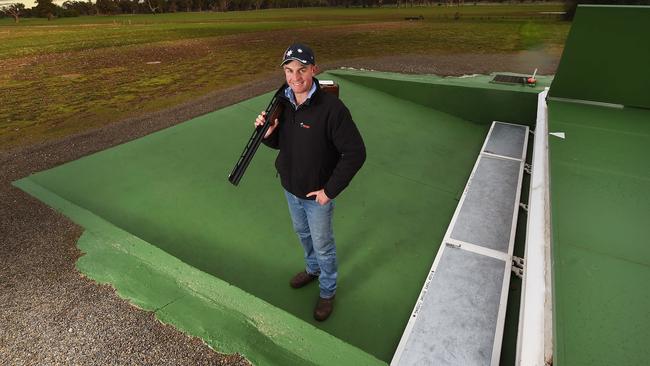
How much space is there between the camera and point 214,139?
644cm

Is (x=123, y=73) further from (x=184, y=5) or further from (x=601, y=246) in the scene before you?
(x=184, y=5)

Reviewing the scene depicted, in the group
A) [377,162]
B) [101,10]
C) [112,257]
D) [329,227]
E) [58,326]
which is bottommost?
[58,326]

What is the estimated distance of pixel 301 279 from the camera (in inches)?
132

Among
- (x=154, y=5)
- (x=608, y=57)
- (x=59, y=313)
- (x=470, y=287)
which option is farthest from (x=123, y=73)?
(x=154, y=5)

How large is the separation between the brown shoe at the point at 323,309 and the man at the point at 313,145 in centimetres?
49

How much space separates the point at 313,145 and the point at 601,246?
2638 millimetres

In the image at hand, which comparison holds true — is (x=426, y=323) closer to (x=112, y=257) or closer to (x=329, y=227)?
(x=329, y=227)

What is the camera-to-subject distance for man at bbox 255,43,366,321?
7.28ft

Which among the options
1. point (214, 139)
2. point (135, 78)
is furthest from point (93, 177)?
point (135, 78)

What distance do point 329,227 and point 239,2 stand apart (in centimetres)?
11440

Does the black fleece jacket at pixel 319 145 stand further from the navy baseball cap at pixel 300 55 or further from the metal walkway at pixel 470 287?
the metal walkway at pixel 470 287

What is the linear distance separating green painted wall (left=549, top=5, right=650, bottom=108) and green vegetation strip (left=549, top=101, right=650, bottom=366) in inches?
60.7

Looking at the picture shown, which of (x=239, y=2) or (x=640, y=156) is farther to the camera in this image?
(x=239, y=2)

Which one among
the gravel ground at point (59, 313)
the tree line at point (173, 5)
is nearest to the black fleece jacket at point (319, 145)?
the gravel ground at point (59, 313)
